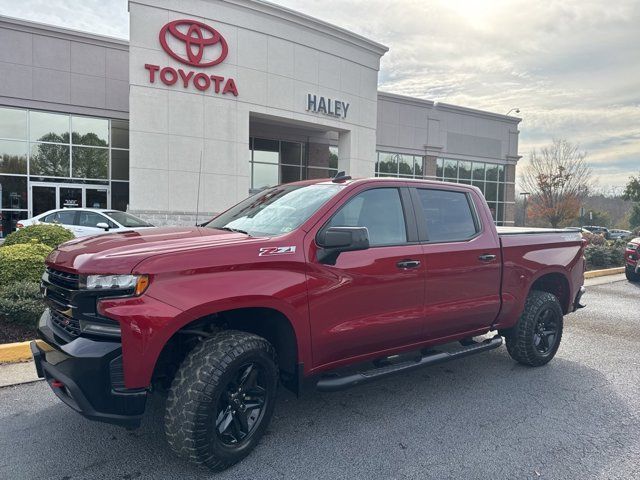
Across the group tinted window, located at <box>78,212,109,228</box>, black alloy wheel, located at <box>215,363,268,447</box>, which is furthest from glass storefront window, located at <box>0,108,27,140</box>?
black alloy wheel, located at <box>215,363,268,447</box>

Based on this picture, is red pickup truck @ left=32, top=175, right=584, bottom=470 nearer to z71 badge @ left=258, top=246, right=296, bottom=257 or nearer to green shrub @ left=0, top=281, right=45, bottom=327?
z71 badge @ left=258, top=246, right=296, bottom=257

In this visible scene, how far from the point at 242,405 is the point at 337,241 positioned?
4.16 ft

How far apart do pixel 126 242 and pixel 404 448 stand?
2436 millimetres

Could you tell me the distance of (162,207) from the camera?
1513 cm

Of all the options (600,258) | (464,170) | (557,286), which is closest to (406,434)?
(557,286)

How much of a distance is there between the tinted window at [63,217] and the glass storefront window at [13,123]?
717 centimetres

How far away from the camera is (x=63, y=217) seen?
40.6ft

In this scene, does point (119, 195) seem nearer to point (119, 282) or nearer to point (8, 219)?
point (8, 219)

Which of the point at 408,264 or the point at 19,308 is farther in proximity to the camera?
the point at 19,308

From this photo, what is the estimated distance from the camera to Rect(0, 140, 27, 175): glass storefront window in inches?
675

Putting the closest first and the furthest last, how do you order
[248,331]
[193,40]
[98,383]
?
[98,383]
[248,331]
[193,40]

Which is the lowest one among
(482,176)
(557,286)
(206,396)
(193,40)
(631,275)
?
(631,275)

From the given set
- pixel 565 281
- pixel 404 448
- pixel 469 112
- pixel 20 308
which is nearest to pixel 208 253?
pixel 404 448

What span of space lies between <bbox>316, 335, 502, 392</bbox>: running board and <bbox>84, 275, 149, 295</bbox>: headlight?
1.46m
